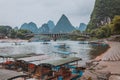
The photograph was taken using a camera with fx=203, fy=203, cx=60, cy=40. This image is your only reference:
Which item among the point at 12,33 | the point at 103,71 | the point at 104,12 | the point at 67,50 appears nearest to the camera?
the point at 103,71

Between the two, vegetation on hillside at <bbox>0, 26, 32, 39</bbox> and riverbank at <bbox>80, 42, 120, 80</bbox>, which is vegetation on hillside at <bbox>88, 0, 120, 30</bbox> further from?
riverbank at <bbox>80, 42, 120, 80</bbox>

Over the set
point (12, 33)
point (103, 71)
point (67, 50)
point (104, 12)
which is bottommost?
point (67, 50)

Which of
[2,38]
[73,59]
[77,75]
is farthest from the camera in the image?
[2,38]

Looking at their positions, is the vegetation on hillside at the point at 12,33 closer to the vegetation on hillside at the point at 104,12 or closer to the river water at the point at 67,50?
the vegetation on hillside at the point at 104,12

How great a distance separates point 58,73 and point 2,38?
16412 centimetres

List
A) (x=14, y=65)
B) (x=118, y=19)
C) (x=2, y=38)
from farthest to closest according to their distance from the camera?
(x=2, y=38)
(x=118, y=19)
(x=14, y=65)

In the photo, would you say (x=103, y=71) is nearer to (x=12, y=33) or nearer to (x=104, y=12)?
(x=104, y=12)

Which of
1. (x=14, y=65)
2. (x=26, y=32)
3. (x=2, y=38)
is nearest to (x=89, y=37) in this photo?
(x=26, y=32)

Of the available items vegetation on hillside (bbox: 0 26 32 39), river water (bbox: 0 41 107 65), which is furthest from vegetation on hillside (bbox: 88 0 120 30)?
river water (bbox: 0 41 107 65)

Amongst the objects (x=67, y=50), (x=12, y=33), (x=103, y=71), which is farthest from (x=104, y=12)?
(x=103, y=71)

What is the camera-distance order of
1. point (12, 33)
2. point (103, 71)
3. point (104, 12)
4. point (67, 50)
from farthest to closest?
point (12, 33), point (104, 12), point (67, 50), point (103, 71)

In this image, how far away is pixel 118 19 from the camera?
81875 millimetres

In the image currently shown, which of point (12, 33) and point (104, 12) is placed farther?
point (12, 33)

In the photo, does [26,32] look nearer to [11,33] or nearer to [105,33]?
[11,33]
